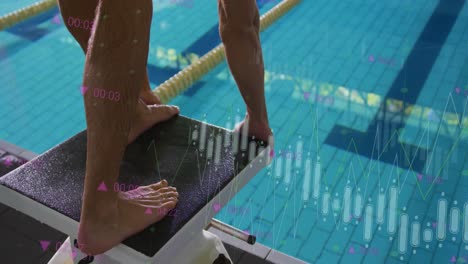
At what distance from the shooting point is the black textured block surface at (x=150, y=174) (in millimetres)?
1222

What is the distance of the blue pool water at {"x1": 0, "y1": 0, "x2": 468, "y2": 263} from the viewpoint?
7.08 feet

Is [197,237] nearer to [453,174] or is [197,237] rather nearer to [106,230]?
[106,230]

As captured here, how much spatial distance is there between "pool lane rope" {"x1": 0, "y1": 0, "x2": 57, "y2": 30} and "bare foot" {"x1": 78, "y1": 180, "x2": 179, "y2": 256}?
3.10 meters

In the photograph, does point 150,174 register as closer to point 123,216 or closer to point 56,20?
point 123,216

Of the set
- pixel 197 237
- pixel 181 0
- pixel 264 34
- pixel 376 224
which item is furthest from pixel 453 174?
pixel 181 0

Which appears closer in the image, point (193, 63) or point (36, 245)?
point (36, 245)

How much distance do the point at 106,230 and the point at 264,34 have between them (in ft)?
9.34

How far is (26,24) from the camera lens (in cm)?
398

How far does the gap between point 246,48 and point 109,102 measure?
1.63 ft

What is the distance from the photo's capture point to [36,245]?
1886mm

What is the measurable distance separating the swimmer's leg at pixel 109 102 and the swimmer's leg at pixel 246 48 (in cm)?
37

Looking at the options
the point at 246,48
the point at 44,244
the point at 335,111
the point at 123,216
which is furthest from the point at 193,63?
the point at 123,216

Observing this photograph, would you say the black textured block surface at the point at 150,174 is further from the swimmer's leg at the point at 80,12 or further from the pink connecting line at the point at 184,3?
the pink connecting line at the point at 184,3

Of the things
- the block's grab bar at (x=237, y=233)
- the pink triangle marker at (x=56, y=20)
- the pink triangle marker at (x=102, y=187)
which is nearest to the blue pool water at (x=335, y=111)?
the pink triangle marker at (x=56, y=20)
